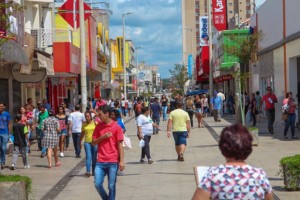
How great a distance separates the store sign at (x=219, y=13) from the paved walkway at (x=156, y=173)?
2764 centimetres

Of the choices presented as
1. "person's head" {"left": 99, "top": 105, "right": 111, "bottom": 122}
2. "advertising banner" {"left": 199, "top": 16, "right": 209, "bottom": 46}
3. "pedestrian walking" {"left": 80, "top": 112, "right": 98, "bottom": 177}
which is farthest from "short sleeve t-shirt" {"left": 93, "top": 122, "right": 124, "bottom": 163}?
"advertising banner" {"left": 199, "top": 16, "right": 209, "bottom": 46}

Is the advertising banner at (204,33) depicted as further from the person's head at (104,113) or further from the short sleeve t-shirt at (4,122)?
the person's head at (104,113)

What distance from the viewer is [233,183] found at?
4164 millimetres

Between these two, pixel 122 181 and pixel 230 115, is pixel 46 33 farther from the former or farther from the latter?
pixel 230 115

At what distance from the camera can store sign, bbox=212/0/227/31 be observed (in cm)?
4853

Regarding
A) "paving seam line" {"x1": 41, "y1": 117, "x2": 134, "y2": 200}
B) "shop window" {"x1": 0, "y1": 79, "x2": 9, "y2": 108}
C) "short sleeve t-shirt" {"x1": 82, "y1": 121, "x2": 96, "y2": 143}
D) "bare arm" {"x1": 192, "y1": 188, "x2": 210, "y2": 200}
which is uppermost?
"shop window" {"x1": 0, "y1": 79, "x2": 9, "y2": 108}

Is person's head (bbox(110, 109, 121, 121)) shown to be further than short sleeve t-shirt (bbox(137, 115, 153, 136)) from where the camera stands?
No

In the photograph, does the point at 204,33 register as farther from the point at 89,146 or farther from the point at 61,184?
the point at 61,184

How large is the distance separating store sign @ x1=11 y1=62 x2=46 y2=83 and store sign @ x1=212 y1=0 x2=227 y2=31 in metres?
26.6

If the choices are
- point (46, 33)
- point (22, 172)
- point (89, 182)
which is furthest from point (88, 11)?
point (89, 182)

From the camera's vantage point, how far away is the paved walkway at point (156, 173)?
1139cm

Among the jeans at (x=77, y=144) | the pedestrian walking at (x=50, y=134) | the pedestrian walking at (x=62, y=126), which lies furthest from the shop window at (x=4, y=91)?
the pedestrian walking at (x=50, y=134)

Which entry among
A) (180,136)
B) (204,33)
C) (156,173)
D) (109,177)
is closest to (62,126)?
(180,136)

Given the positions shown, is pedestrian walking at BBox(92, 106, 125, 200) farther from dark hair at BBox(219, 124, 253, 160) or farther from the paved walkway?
dark hair at BBox(219, 124, 253, 160)
